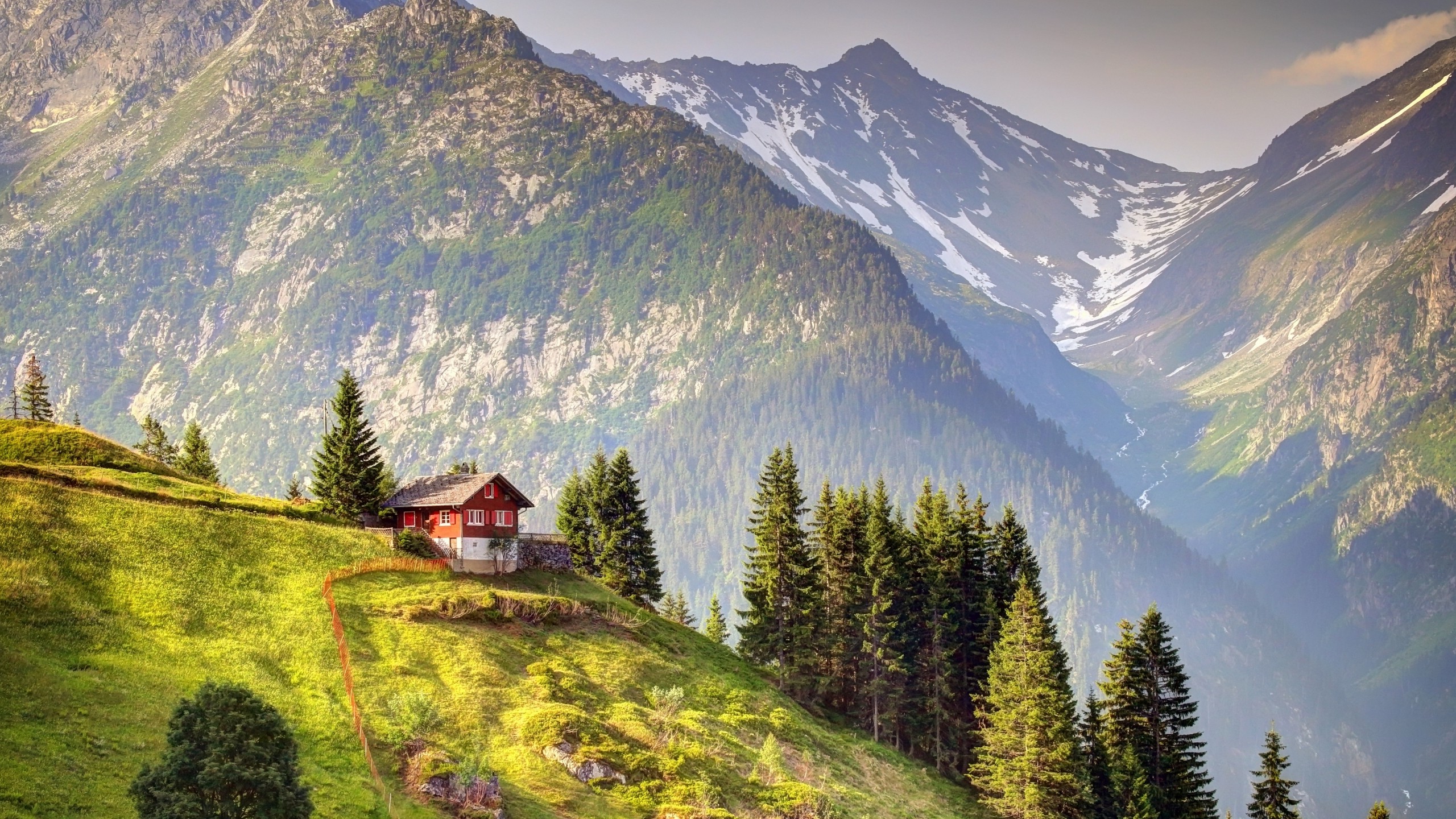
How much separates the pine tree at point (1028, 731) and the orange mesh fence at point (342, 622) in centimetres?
3904

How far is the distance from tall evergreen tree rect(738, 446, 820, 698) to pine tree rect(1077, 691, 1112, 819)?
20560 mm

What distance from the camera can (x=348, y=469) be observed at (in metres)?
91.3

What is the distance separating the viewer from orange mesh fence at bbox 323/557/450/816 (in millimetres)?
54406

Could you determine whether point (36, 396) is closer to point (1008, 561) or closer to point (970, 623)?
point (970, 623)

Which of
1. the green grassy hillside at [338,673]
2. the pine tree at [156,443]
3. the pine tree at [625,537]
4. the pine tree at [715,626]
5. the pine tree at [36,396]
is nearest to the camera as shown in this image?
the green grassy hillside at [338,673]

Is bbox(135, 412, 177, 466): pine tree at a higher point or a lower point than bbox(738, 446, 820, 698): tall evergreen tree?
higher

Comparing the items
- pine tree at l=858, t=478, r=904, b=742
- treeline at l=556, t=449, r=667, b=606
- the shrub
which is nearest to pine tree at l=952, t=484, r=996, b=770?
pine tree at l=858, t=478, r=904, b=742

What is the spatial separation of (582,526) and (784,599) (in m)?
20.7

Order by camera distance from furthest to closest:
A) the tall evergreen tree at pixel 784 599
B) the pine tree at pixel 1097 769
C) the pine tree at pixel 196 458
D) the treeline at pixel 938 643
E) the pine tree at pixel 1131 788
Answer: the pine tree at pixel 196 458
the tall evergreen tree at pixel 784 599
the treeline at pixel 938 643
the pine tree at pixel 1131 788
the pine tree at pixel 1097 769

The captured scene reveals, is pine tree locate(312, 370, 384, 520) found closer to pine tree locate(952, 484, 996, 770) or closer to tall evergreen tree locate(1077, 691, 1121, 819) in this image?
pine tree locate(952, 484, 996, 770)

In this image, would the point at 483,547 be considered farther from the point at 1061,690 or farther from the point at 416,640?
the point at 1061,690

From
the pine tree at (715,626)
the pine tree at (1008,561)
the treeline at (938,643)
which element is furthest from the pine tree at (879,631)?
the pine tree at (715,626)

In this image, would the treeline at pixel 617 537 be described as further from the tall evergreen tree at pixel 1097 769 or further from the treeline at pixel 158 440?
the treeline at pixel 158 440

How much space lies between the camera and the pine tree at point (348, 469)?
90.7 metres
